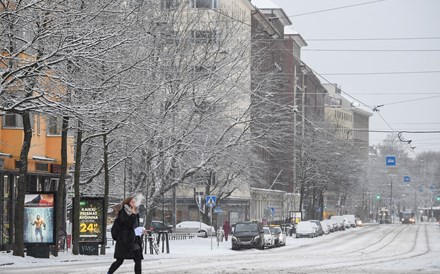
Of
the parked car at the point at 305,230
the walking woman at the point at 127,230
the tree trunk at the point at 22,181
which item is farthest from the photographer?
the parked car at the point at 305,230

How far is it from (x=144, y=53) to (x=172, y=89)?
9.65m

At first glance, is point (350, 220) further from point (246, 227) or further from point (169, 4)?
point (169, 4)

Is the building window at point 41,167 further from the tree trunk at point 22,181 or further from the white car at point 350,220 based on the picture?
the white car at point 350,220

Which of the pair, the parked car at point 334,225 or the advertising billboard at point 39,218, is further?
the parked car at point 334,225

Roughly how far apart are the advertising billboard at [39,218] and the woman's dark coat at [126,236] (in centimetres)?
1631

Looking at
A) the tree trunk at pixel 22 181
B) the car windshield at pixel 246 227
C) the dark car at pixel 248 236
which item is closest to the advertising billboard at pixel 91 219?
the tree trunk at pixel 22 181

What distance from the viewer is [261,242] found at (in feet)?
210

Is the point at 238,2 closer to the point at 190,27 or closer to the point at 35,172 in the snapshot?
the point at 190,27

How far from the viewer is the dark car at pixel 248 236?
2446 inches

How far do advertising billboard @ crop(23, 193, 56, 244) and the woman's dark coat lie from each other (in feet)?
53.5

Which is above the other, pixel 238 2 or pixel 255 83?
pixel 238 2

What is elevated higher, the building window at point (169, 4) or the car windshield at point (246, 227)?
the building window at point (169, 4)

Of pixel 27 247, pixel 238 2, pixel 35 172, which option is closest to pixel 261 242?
pixel 35 172

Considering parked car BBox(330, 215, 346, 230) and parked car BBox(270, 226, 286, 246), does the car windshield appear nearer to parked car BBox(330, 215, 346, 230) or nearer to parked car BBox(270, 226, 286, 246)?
parked car BBox(270, 226, 286, 246)
